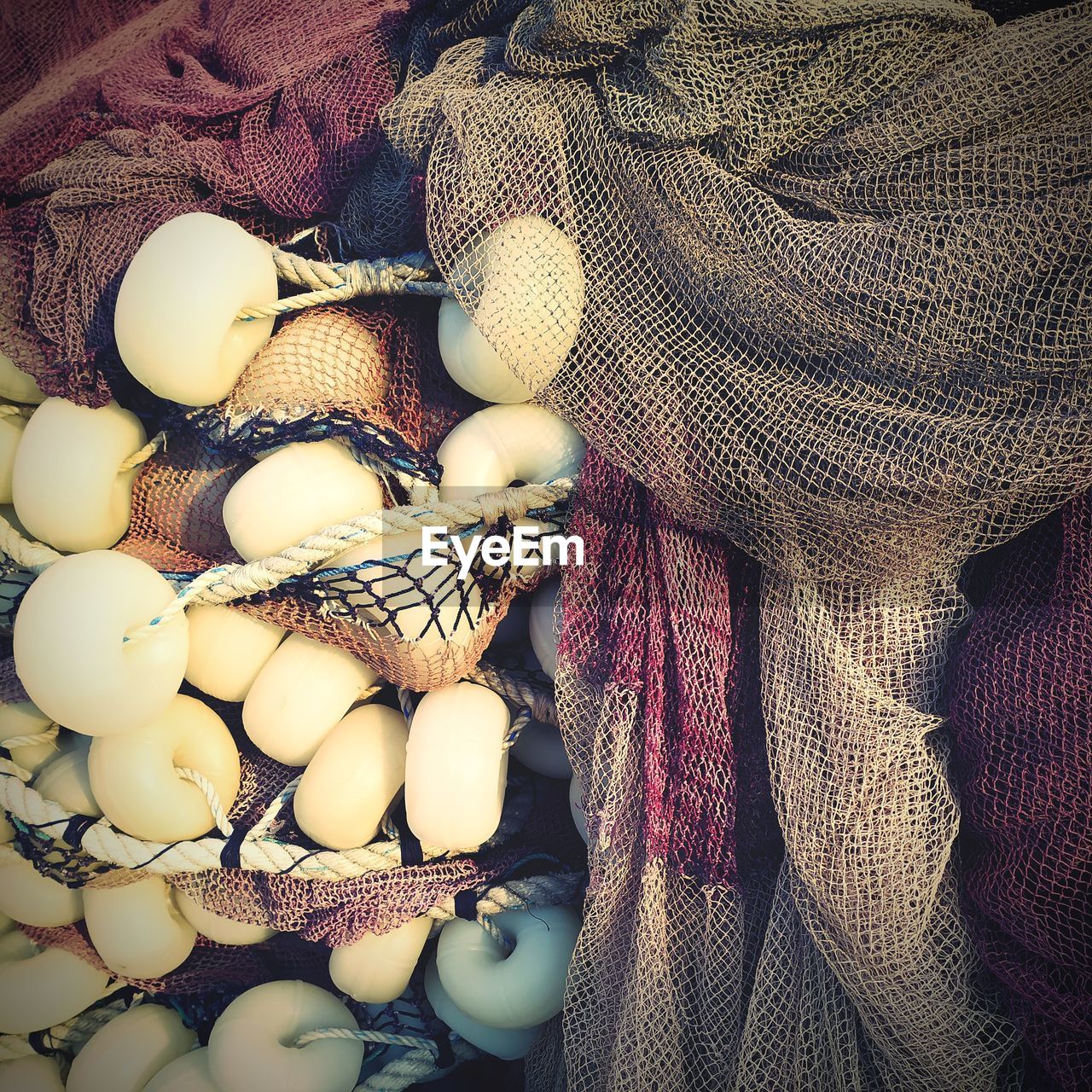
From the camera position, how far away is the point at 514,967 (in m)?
1.02

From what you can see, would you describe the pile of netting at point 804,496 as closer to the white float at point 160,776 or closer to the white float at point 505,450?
the white float at point 505,450

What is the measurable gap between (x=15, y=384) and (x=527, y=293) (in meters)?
0.69

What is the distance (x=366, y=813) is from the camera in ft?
3.34

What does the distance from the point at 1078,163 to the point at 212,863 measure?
1.13 metres

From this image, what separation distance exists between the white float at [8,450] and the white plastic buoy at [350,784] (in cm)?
52

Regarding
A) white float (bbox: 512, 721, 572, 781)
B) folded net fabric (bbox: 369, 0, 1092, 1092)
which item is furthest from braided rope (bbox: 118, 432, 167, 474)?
white float (bbox: 512, 721, 572, 781)

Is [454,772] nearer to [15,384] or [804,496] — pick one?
[804,496]

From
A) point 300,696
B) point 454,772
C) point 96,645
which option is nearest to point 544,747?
point 454,772

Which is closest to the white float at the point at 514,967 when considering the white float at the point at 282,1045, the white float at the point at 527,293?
the white float at the point at 282,1045

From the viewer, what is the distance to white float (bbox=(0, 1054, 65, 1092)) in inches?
44.0

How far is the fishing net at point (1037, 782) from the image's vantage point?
2.56ft

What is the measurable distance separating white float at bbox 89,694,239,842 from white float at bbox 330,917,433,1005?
232 mm

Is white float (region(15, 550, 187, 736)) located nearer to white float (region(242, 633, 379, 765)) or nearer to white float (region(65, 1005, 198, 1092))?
white float (region(242, 633, 379, 765))

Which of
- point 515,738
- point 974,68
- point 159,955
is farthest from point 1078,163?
point 159,955
